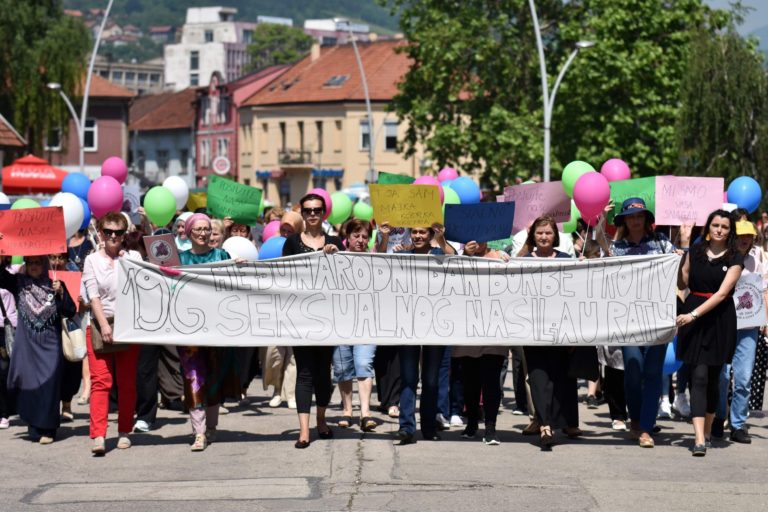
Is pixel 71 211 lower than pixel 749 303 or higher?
higher

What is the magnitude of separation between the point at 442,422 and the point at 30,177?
22.5 meters

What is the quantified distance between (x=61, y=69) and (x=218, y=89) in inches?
1551

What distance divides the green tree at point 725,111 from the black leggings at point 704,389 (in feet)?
107

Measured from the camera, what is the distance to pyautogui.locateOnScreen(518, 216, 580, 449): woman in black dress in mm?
11312

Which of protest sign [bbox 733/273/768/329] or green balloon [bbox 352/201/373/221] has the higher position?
green balloon [bbox 352/201/373/221]

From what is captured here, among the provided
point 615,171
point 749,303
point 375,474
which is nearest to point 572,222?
point 615,171

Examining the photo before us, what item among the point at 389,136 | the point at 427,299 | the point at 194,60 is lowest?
the point at 427,299

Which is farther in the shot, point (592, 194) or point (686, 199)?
point (686, 199)

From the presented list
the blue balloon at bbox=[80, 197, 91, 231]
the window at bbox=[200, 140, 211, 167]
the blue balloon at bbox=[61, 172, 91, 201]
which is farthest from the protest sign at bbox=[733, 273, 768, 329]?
the window at bbox=[200, 140, 211, 167]

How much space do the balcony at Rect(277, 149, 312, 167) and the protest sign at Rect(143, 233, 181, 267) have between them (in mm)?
69893

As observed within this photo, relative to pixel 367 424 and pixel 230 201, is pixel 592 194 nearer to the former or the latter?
pixel 367 424

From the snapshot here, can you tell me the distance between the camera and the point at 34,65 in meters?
54.6

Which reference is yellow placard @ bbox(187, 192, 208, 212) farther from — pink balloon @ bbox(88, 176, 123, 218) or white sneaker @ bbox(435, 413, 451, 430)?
white sneaker @ bbox(435, 413, 451, 430)

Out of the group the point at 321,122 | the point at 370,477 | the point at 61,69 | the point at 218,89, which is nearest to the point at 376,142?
the point at 321,122
